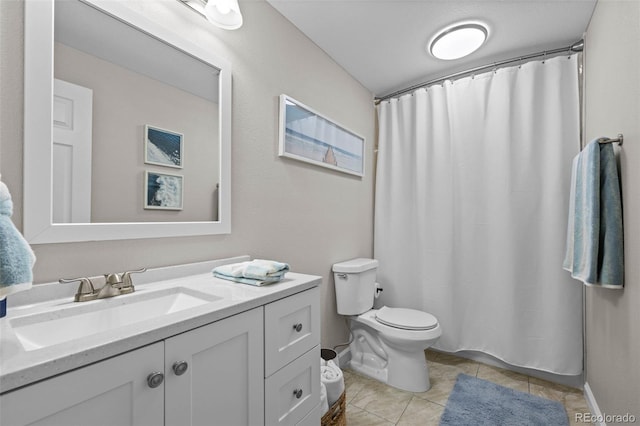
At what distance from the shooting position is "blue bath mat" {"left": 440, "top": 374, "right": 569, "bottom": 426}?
5.38ft

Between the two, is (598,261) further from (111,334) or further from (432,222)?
(111,334)

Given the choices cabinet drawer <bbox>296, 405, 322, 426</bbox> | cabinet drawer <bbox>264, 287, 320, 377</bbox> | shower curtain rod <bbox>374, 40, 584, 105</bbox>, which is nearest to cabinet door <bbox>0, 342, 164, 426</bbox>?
cabinet drawer <bbox>264, 287, 320, 377</bbox>

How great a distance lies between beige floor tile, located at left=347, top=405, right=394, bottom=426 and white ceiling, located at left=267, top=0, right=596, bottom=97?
233cm

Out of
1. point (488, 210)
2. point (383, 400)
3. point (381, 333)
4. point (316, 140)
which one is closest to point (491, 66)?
point (488, 210)

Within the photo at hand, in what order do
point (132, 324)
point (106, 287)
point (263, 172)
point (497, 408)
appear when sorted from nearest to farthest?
point (132, 324) → point (106, 287) → point (263, 172) → point (497, 408)

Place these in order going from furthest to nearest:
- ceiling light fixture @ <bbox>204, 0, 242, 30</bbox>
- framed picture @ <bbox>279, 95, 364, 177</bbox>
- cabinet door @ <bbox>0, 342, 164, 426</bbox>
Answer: framed picture @ <bbox>279, 95, 364, 177</bbox> → ceiling light fixture @ <bbox>204, 0, 242, 30</bbox> → cabinet door @ <bbox>0, 342, 164, 426</bbox>

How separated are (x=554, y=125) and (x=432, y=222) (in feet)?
3.37

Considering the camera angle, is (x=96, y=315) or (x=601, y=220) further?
(x=601, y=220)

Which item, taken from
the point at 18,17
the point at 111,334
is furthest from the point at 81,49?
A: the point at 111,334

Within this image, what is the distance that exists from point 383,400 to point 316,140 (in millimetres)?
1714

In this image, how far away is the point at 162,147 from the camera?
1210 millimetres

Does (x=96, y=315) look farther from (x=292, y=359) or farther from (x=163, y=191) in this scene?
(x=292, y=359)

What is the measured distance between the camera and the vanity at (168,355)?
56 cm

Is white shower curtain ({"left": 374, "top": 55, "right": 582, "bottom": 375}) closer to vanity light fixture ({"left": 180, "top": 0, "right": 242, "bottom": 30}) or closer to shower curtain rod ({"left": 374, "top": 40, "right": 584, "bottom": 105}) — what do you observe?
shower curtain rod ({"left": 374, "top": 40, "right": 584, "bottom": 105})
